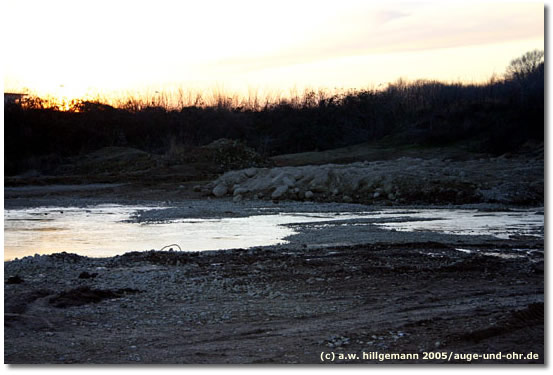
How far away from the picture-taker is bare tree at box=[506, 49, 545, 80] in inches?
309

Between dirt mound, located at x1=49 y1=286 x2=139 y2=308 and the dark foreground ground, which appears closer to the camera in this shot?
the dark foreground ground

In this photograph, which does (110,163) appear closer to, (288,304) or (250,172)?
(250,172)

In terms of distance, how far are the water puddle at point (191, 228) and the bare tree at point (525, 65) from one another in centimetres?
346

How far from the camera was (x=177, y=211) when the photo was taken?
17.9m

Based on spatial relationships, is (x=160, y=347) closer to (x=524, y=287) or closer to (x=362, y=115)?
(x=524, y=287)

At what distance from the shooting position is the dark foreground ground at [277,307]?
5496mm

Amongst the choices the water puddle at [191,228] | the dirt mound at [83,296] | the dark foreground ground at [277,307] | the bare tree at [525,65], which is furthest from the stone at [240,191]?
the dirt mound at [83,296]

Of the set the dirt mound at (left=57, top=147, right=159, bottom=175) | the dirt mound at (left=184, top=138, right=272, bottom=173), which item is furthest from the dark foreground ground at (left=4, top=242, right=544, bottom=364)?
the dirt mound at (left=57, top=147, right=159, bottom=175)

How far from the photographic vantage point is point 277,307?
6.97m

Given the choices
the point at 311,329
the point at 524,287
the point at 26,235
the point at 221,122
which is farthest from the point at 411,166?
the point at 221,122

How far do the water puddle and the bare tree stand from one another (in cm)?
346

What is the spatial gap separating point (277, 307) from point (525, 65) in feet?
14.7

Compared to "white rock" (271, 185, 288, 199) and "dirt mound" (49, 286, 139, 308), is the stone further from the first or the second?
"dirt mound" (49, 286, 139, 308)

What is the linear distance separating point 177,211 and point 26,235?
16.6 feet
